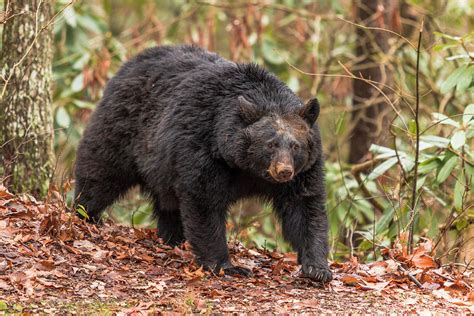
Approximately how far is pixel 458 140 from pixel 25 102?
4.32 meters

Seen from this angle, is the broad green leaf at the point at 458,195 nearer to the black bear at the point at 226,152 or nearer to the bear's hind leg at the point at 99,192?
the black bear at the point at 226,152

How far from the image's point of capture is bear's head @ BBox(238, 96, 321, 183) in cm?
674

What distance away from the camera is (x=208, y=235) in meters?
6.98

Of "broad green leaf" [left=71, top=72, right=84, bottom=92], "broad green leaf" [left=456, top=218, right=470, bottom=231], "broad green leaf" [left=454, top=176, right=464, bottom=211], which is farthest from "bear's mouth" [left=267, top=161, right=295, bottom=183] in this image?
"broad green leaf" [left=71, top=72, right=84, bottom=92]

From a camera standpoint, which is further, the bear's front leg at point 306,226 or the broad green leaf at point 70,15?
the broad green leaf at point 70,15

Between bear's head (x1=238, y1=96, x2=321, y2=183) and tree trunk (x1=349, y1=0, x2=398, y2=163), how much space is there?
5330 millimetres

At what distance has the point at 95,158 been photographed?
27.3 ft

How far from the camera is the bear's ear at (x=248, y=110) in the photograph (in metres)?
6.86

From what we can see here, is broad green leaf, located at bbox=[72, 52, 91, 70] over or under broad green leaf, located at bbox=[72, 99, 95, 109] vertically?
over

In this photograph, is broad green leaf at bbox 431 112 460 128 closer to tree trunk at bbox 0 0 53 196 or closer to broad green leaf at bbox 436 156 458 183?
broad green leaf at bbox 436 156 458 183

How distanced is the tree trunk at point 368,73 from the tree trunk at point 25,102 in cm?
545

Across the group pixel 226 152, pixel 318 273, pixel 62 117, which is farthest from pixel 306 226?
pixel 62 117

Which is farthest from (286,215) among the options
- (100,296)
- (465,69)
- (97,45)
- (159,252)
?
(97,45)

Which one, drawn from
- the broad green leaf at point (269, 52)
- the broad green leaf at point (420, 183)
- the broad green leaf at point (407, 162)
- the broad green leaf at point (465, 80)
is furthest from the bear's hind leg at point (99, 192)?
the broad green leaf at point (269, 52)
